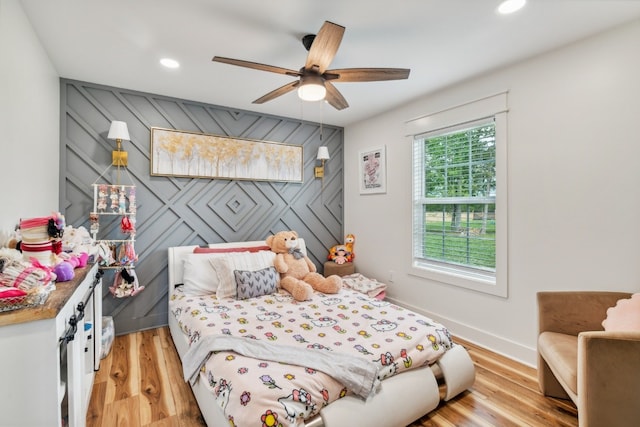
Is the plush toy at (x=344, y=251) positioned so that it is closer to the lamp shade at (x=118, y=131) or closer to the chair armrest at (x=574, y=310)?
the chair armrest at (x=574, y=310)

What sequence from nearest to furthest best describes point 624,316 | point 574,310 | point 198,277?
point 624,316 → point 574,310 → point 198,277

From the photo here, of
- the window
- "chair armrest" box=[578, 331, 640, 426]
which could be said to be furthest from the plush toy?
"chair armrest" box=[578, 331, 640, 426]

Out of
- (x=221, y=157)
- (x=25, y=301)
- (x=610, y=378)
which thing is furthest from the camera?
(x=221, y=157)

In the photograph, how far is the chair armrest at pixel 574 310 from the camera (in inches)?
77.3

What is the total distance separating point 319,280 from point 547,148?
2.25 meters

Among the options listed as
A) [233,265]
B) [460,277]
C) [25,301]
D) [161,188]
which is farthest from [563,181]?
[161,188]

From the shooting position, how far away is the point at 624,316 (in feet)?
5.83

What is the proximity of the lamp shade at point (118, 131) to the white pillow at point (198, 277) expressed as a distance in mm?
1289

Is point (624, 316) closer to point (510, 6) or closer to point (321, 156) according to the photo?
point (510, 6)

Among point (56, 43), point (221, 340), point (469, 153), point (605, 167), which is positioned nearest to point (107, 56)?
point (56, 43)

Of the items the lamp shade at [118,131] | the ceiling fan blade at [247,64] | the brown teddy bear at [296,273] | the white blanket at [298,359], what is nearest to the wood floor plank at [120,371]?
the white blanket at [298,359]

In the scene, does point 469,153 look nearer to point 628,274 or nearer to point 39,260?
point 628,274

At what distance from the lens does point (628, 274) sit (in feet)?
6.59

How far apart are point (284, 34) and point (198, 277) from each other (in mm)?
2223
